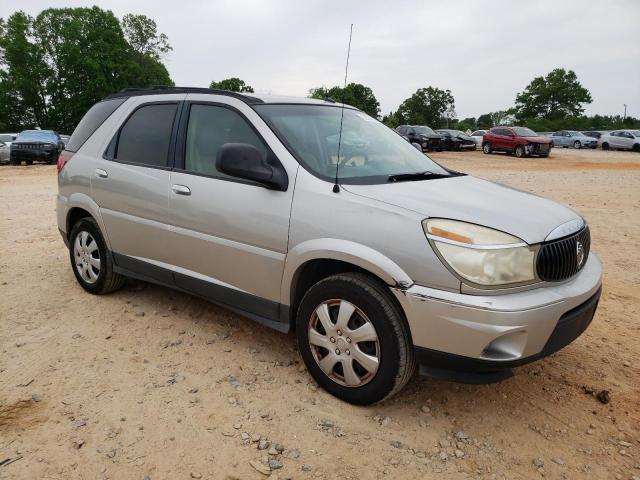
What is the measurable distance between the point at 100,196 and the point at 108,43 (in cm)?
5547


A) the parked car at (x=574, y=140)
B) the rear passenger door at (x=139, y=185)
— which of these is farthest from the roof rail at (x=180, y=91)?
the parked car at (x=574, y=140)

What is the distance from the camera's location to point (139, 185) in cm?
385

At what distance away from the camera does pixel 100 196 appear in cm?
422

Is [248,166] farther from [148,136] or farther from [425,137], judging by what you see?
[425,137]

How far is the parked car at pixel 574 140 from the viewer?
120ft

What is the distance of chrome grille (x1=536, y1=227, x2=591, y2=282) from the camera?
2582mm

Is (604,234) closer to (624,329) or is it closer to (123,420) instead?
(624,329)

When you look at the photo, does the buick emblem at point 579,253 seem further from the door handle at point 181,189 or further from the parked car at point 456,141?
the parked car at point 456,141

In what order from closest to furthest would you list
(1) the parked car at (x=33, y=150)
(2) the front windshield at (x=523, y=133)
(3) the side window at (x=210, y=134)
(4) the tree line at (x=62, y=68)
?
(3) the side window at (x=210, y=134) → (1) the parked car at (x=33, y=150) → (2) the front windshield at (x=523, y=133) → (4) the tree line at (x=62, y=68)

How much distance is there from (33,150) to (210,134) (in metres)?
20.1

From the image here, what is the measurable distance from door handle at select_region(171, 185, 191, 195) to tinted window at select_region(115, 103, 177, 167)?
0.89 feet

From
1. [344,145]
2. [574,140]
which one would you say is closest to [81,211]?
[344,145]

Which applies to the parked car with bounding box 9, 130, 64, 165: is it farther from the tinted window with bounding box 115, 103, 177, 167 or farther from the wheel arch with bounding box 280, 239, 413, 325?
the wheel arch with bounding box 280, 239, 413, 325

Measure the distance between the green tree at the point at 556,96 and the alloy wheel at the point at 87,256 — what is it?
3137 inches
